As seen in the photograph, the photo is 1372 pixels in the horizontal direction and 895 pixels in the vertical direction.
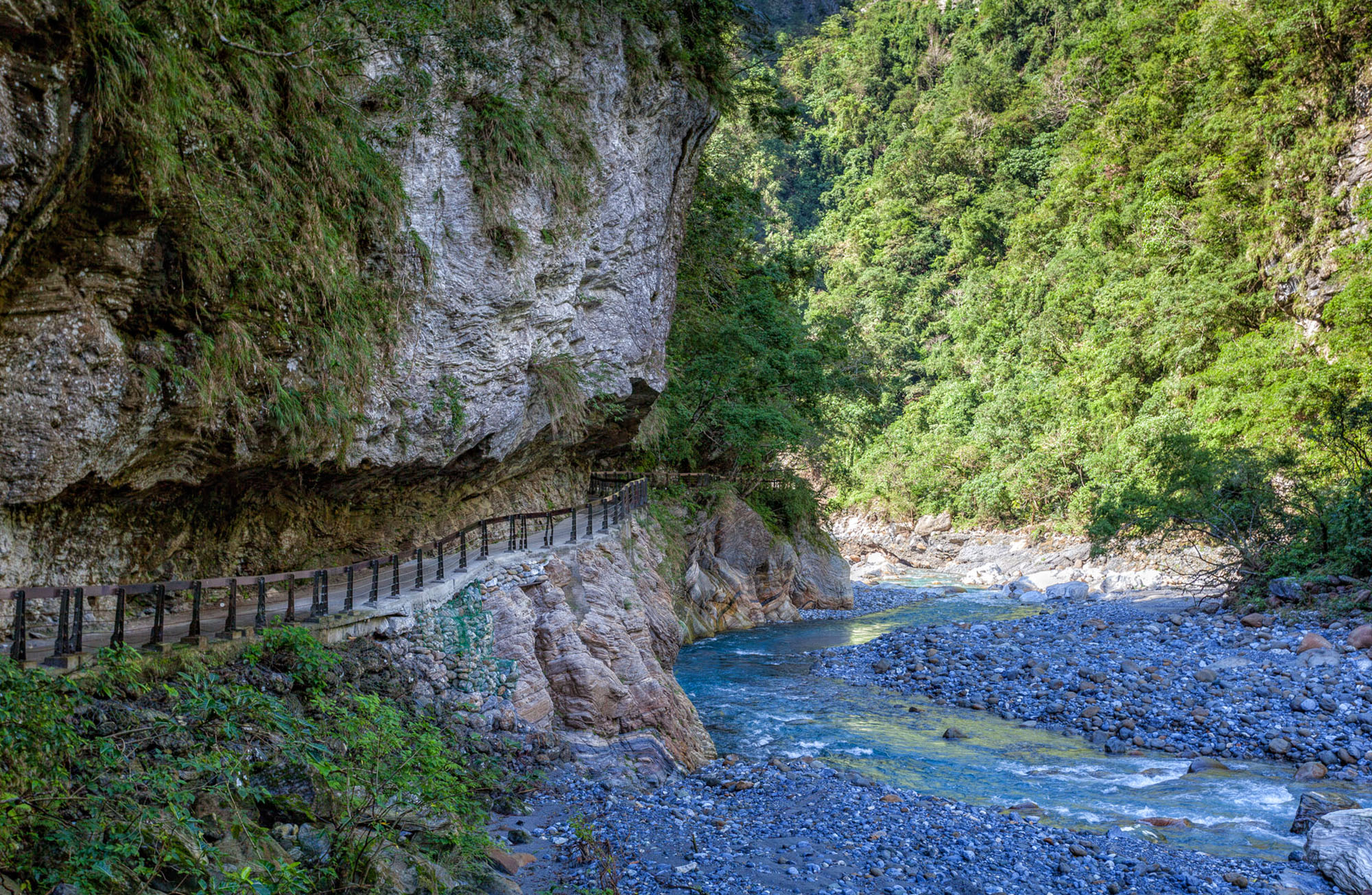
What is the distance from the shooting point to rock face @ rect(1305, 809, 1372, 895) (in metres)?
6.38

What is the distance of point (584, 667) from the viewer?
9.50 metres

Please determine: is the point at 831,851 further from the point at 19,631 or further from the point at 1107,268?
the point at 1107,268

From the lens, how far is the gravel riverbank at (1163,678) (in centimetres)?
1034

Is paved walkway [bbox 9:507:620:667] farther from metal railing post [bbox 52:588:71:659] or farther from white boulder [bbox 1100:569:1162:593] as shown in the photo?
white boulder [bbox 1100:569:1162:593]

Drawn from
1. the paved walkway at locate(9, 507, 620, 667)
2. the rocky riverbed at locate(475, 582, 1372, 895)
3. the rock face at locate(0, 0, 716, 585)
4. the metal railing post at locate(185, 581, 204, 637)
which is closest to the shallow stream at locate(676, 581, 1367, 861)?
the rocky riverbed at locate(475, 582, 1372, 895)

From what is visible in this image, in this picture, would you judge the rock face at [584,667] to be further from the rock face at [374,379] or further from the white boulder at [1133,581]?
the white boulder at [1133,581]

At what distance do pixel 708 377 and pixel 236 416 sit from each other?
16.0 m

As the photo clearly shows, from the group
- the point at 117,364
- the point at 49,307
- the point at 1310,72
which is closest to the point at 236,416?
the point at 117,364

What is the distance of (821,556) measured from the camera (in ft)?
89.4

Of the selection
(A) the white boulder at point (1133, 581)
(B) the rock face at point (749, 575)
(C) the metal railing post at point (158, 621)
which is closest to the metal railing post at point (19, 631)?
(C) the metal railing post at point (158, 621)

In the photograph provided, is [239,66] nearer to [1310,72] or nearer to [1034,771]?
[1034,771]

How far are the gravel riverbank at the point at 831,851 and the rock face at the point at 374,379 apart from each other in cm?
473

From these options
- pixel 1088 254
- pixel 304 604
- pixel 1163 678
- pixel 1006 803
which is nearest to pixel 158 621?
pixel 304 604

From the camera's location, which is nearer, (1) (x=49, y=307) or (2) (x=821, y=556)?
(1) (x=49, y=307)
